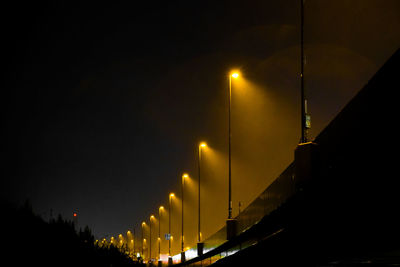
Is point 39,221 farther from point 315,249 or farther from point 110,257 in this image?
point 315,249

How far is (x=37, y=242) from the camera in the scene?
48.5ft

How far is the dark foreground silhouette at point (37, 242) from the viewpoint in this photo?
1395 cm

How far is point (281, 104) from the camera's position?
52.8 m

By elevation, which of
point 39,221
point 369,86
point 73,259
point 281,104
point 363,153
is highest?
Answer: point 281,104

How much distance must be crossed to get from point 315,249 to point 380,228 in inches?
44.5

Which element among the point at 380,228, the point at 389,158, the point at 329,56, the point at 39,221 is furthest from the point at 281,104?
the point at 380,228

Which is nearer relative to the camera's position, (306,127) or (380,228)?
(380,228)

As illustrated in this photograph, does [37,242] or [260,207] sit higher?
[260,207]

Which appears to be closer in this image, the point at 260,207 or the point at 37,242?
the point at 37,242

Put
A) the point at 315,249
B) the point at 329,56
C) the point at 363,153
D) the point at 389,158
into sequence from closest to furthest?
the point at 315,249 → the point at 389,158 → the point at 363,153 → the point at 329,56

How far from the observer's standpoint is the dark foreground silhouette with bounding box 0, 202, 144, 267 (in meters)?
14.0

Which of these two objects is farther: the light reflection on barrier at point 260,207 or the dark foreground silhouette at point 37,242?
the light reflection on barrier at point 260,207

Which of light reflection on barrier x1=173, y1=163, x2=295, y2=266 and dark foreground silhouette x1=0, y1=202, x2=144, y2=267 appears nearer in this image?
dark foreground silhouette x1=0, y1=202, x2=144, y2=267

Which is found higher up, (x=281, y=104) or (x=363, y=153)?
(x=281, y=104)
